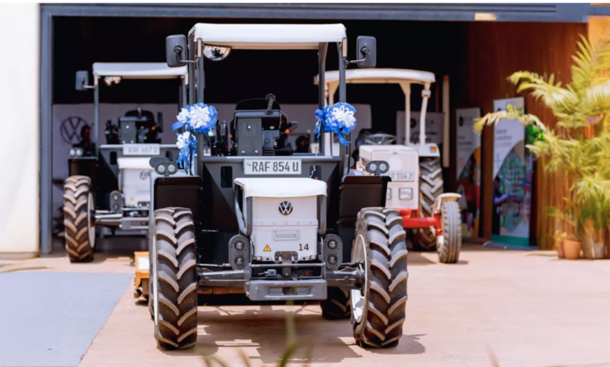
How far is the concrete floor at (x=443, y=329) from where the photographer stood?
264 inches

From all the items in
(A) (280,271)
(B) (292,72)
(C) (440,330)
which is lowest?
(C) (440,330)

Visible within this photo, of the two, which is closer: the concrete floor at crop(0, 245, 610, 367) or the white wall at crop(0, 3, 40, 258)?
the concrete floor at crop(0, 245, 610, 367)

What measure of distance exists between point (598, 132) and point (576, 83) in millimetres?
755

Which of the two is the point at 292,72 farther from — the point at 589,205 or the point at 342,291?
the point at 342,291

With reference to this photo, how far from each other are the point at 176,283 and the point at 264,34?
2108 millimetres

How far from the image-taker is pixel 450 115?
19.2 m

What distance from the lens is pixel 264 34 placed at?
24.7 feet

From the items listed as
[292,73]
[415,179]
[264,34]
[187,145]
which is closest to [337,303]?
[187,145]

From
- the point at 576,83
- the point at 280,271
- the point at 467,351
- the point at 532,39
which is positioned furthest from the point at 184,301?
the point at 532,39

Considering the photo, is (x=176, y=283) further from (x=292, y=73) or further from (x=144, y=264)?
(x=292, y=73)

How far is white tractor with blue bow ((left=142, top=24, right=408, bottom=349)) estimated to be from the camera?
6.64 metres

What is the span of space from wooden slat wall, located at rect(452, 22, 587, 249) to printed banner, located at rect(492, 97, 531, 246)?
261 mm

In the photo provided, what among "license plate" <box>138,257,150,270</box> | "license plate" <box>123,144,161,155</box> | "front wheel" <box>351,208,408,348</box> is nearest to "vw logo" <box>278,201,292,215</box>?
"front wheel" <box>351,208,408,348</box>

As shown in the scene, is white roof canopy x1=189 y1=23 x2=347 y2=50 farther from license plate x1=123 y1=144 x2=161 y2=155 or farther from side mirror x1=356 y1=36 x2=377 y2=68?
license plate x1=123 y1=144 x2=161 y2=155
